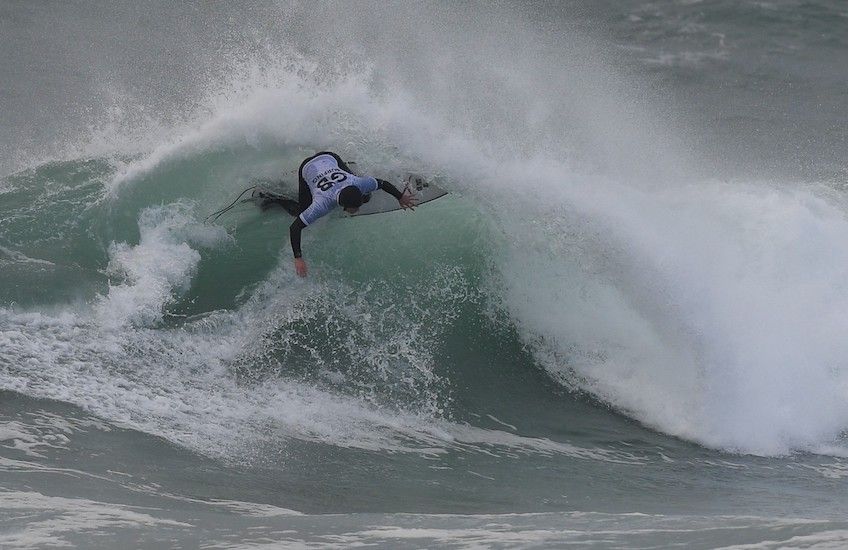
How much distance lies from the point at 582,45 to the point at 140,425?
510 inches

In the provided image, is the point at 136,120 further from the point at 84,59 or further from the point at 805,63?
the point at 805,63

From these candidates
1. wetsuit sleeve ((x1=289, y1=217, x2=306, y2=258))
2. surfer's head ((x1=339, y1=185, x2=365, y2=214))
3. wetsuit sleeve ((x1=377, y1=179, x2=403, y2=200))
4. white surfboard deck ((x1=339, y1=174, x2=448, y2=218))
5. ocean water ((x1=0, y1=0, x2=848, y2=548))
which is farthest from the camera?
white surfboard deck ((x1=339, y1=174, x2=448, y2=218))

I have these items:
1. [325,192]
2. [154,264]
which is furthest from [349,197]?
[154,264]

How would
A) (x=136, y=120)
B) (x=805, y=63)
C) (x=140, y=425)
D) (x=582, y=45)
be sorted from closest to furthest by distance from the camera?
(x=140, y=425) → (x=136, y=120) → (x=582, y=45) → (x=805, y=63)

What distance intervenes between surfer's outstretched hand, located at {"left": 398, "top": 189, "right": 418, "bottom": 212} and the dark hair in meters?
0.60

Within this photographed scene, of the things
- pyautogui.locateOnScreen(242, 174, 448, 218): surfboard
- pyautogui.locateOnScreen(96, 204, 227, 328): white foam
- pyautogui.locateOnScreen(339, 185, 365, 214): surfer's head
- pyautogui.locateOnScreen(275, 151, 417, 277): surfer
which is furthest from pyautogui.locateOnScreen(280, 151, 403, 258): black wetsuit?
pyautogui.locateOnScreen(96, 204, 227, 328): white foam

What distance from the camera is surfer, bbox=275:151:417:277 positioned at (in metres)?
8.94

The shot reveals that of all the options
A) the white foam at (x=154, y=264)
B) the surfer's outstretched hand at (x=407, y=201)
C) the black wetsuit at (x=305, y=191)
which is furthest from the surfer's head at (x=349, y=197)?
the white foam at (x=154, y=264)

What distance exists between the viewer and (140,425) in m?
7.30

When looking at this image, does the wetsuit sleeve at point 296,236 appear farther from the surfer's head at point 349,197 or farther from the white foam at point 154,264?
the white foam at point 154,264

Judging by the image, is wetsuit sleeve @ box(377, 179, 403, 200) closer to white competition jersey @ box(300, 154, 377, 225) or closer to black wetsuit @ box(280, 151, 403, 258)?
black wetsuit @ box(280, 151, 403, 258)

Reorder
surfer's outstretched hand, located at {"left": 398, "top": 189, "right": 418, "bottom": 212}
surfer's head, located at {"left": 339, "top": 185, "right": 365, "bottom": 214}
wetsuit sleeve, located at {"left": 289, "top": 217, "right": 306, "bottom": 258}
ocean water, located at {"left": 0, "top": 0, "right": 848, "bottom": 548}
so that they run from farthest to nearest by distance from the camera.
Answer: surfer's outstretched hand, located at {"left": 398, "top": 189, "right": 418, "bottom": 212} → surfer's head, located at {"left": 339, "top": 185, "right": 365, "bottom": 214} → wetsuit sleeve, located at {"left": 289, "top": 217, "right": 306, "bottom": 258} → ocean water, located at {"left": 0, "top": 0, "right": 848, "bottom": 548}

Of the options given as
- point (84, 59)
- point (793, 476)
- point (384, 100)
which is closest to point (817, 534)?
point (793, 476)

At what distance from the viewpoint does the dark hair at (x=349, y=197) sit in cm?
A: 894
